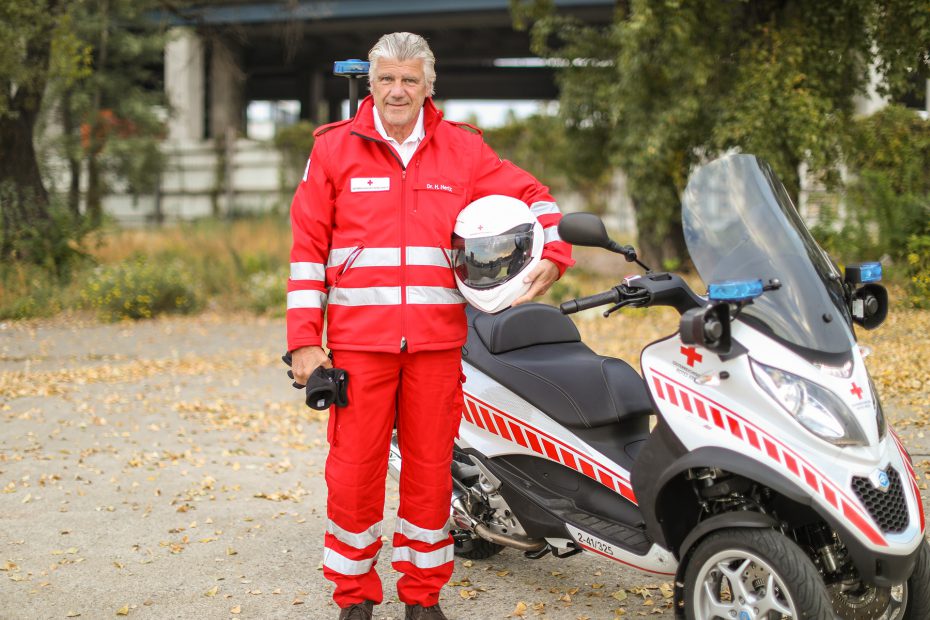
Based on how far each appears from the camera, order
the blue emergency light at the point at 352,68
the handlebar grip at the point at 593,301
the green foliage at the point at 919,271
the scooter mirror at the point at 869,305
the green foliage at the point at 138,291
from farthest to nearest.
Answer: the green foliage at the point at 138,291, the green foliage at the point at 919,271, the blue emergency light at the point at 352,68, the scooter mirror at the point at 869,305, the handlebar grip at the point at 593,301

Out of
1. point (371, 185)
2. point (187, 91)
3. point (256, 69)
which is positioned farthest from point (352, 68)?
point (256, 69)

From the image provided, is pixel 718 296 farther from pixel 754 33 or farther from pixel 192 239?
pixel 192 239

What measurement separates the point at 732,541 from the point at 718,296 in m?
0.71

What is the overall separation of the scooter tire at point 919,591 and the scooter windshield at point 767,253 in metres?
0.74

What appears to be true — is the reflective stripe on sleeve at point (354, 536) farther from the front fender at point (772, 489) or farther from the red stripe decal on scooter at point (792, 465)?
the red stripe decal on scooter at point (792, 465)

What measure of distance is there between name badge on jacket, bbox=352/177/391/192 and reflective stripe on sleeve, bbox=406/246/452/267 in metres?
0.23

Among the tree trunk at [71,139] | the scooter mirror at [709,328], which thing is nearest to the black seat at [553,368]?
the scooter mirror at [709,328]

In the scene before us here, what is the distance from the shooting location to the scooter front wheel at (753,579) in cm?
278

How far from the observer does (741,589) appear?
2.92m

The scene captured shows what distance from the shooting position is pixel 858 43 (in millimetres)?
10859

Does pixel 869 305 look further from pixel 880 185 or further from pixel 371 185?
pixel 880 185

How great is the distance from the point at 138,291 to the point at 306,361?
33.0 ft

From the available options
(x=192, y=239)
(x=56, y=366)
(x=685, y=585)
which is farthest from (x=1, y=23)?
(x=685, y=585)

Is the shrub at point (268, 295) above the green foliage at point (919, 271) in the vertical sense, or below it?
below
